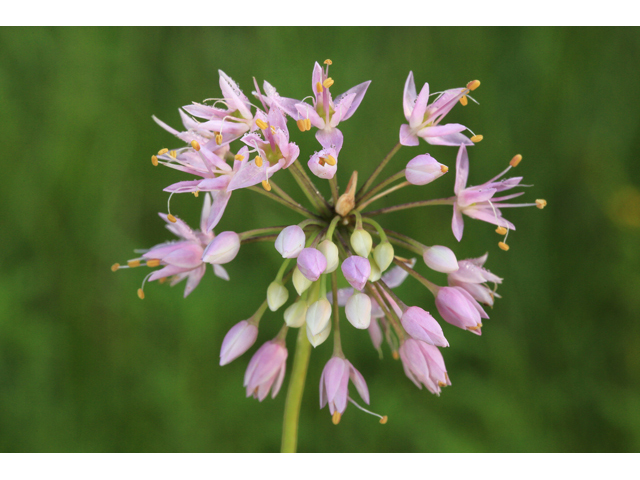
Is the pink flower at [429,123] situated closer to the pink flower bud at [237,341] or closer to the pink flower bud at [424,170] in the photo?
the pink flower bud at [424,170]

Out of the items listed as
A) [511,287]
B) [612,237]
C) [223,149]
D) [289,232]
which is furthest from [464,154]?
[612,237]

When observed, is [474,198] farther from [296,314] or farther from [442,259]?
[296,314]

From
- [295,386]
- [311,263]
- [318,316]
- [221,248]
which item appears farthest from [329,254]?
[295,386]

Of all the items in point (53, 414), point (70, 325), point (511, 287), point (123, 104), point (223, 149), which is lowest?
point (53, 414)

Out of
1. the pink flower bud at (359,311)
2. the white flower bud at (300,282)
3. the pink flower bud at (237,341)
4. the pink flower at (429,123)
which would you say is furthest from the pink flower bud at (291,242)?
the pink flower at (429,123)

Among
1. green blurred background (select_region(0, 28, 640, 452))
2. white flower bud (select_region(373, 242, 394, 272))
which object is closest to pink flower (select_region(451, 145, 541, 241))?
white flower bud (select_region(373, 242, 394, 272))

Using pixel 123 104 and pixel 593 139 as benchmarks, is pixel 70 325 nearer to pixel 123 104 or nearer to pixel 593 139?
pixel 123 104

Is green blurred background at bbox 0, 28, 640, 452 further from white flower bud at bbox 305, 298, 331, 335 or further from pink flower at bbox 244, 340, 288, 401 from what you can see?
white flower bud at bbox 305, 298, 331, 335
